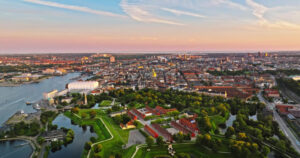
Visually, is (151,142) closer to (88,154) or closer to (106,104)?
(88,154)

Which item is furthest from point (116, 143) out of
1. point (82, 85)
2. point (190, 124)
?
point (82, 85)

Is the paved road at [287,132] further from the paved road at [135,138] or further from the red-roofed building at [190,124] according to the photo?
the paved road at [135,138]

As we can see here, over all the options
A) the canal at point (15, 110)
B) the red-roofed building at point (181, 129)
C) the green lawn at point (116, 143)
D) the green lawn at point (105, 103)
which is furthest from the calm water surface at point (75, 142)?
the red-roofed building at point (181, 129)

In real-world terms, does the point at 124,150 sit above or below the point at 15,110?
above

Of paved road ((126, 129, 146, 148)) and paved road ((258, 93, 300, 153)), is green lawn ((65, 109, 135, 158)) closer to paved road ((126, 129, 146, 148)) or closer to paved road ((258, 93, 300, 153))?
paved road ((126, 129, 146, 148))

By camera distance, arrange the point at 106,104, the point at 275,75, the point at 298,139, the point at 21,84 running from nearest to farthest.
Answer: the point at 298,139 < the point at 106,104 < the point at 21,84 < the point at 275,75

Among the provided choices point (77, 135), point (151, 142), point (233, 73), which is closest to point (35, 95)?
point (77, 135)

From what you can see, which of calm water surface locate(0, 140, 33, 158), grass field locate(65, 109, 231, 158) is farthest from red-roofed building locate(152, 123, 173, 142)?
calm water surface locate(0, 140, 33, 158)

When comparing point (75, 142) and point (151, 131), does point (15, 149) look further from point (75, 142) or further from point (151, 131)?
point (151, 131)

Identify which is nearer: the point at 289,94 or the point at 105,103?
the point at 105,103
